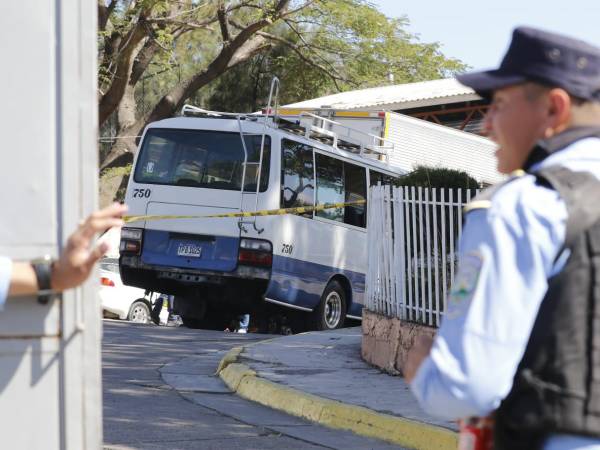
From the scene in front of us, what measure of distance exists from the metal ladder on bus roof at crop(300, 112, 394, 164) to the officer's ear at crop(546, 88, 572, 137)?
1380cm

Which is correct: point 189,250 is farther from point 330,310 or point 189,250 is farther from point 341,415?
point 341,415

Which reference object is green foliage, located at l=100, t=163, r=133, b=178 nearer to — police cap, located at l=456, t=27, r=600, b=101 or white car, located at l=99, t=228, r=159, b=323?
white car, located at l=99, t=228, r=159, b=323

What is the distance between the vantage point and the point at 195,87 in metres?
28.4

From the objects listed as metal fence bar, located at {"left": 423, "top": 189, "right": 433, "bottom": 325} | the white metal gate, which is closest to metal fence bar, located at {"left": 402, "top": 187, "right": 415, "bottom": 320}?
the white metal gate

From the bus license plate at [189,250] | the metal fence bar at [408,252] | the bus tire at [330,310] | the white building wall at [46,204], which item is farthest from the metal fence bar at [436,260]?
the white building wall at [46,204]

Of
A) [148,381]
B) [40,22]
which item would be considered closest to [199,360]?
[148,381]

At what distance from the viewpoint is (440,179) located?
12.1 metres

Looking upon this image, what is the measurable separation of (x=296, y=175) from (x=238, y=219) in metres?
1.12

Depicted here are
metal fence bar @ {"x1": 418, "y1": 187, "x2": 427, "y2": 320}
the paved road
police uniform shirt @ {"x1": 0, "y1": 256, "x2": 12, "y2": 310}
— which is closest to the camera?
police uniform shirt @ {"x1": 0, "y1": 256, "x2": 12, "y2": 310}

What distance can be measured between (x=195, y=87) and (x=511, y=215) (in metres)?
26.8

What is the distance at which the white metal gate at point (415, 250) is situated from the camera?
10000 millimetres

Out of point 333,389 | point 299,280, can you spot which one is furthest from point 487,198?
point 299,280

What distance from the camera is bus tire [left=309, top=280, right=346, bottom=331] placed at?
1617 cm

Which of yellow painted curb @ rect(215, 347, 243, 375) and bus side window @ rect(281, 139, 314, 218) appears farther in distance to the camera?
bus side window @ rect(281, 139, 314, 218)
